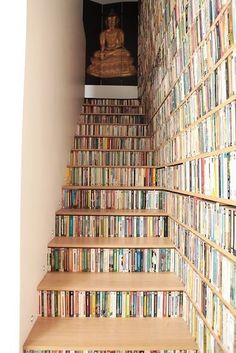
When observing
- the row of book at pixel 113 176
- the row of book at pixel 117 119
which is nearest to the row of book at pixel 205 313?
the row of book at pixel 113 176

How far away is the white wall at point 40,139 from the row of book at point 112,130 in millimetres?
853

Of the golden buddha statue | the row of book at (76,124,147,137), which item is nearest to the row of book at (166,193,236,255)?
the row of book at (76,124,147,137)

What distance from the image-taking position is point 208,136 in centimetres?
143

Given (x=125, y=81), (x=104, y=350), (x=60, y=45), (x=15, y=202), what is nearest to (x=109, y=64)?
(x=125, y=81)

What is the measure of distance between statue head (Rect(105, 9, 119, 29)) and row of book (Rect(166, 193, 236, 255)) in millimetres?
4065

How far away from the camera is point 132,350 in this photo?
155 cm

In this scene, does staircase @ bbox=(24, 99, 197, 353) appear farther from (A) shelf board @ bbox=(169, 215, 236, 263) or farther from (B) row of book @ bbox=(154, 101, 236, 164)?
(B) row of book @ bbox=(154, 101, 236, 164)

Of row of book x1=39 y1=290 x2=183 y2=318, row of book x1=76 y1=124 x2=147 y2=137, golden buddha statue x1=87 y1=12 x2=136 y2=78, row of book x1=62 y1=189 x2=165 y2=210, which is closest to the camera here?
row of book x1=39 y1=290 x2=183 y2=318

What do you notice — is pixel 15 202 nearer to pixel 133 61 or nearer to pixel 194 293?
pixel 194 293

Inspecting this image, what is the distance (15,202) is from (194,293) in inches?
39.5

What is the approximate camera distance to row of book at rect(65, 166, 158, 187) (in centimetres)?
296

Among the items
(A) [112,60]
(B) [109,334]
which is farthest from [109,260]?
(A) [112,60]

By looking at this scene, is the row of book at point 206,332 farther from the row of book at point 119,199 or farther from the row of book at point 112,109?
the row of book at point 112,109

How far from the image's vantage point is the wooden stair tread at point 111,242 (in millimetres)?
2133
